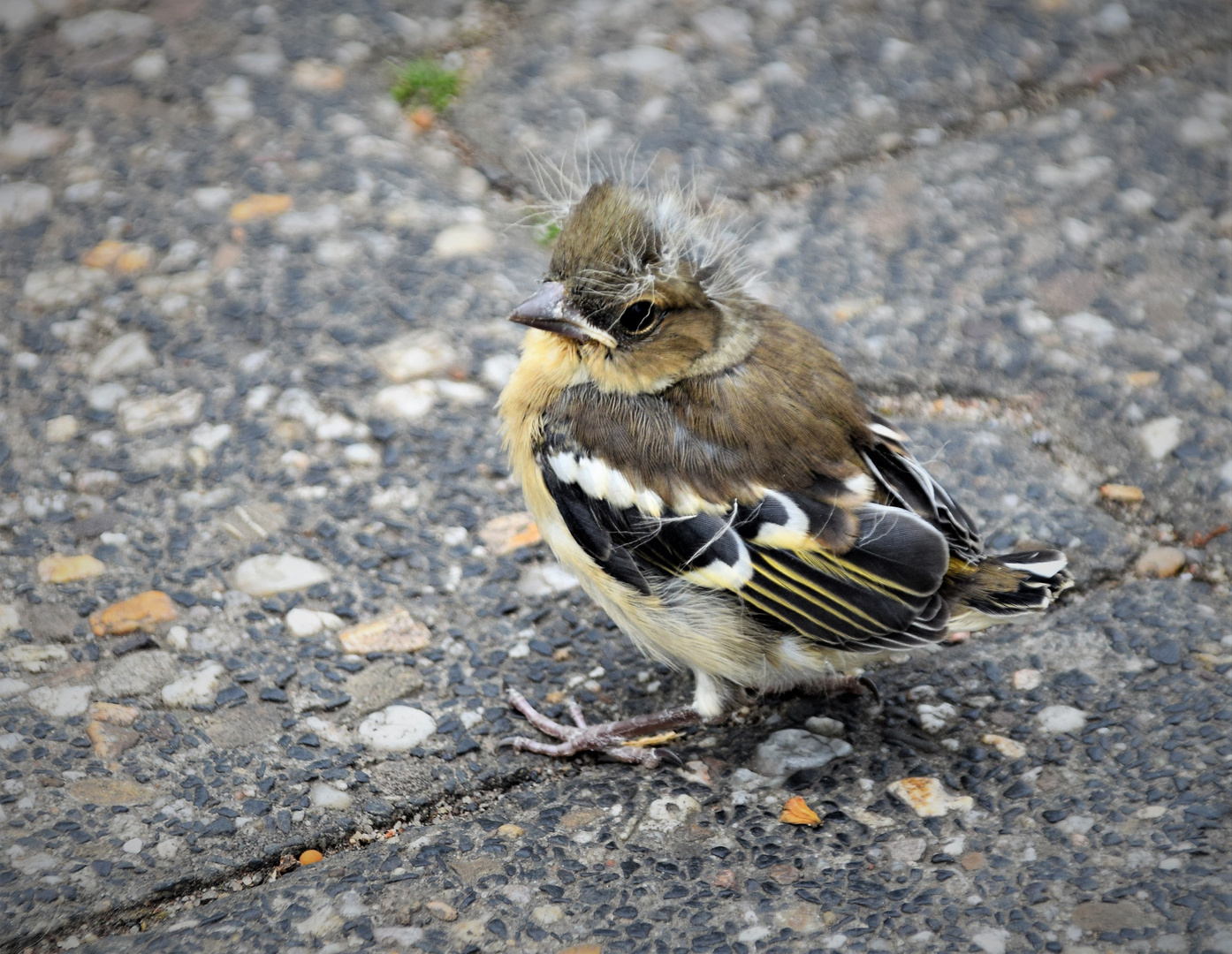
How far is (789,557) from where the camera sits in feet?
9.41

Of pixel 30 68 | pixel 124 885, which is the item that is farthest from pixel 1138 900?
pixel 30 68

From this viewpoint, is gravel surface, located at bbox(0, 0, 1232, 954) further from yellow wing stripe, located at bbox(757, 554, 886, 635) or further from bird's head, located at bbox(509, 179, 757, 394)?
bird's head, located at bbox(509, 179, 757, 394)

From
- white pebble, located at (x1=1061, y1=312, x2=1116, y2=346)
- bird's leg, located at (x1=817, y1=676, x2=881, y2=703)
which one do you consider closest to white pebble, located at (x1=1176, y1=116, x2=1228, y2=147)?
white pebble, located at (x1=1061, y1=312, x2=1116, y2=346)

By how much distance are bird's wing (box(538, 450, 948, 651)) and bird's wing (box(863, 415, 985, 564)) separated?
0.36 ft

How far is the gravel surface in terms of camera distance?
257 cm

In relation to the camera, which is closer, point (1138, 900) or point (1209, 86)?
point (1138, 900)

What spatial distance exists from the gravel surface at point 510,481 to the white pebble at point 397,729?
0.01 m

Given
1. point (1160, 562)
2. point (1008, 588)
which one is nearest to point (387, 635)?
point (1008, 588)

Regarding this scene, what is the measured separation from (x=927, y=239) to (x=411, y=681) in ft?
8.32

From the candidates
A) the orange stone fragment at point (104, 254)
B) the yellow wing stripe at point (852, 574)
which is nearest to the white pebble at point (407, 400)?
the orange stone fragment at point (104, 254)

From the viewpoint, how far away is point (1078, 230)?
170 inches

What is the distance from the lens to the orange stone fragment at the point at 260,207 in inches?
171

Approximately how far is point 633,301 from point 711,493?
1.82 ft

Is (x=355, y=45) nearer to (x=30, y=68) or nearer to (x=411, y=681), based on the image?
(x=30, y=68)
